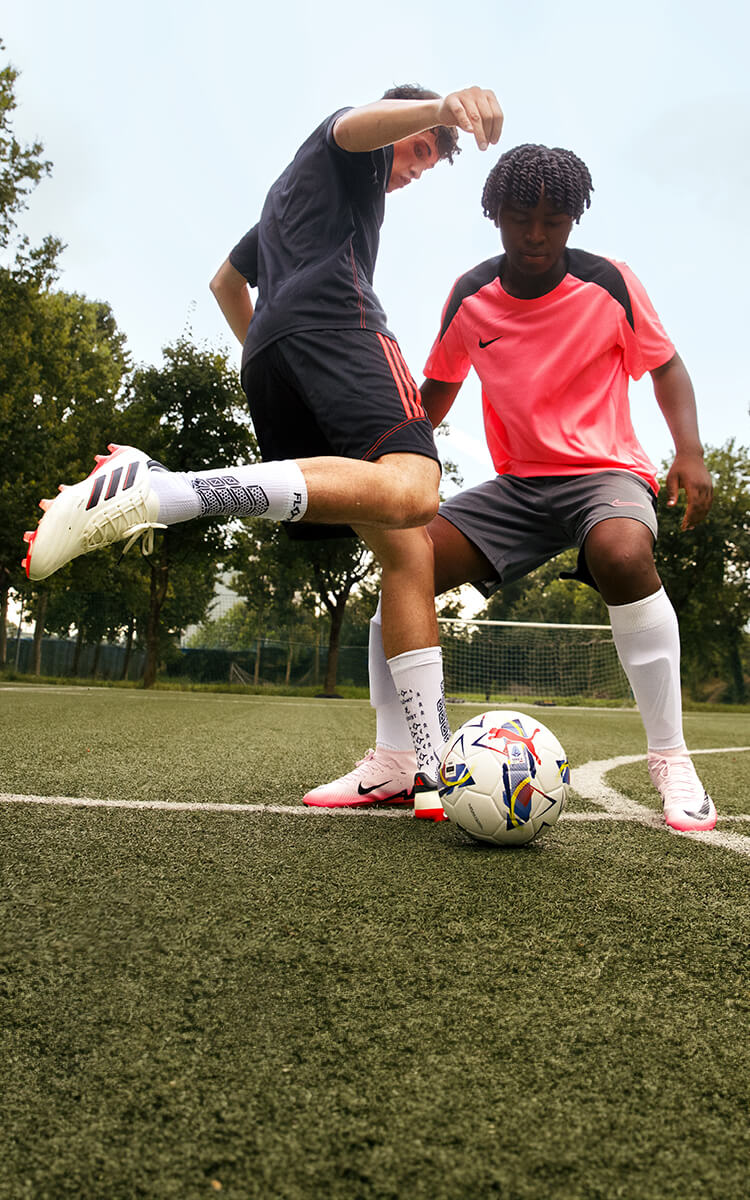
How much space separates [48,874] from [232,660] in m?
26.3

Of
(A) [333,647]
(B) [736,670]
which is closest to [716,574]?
(B) [736,670]

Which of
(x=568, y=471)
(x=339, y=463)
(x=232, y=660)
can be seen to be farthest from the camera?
(x=232, y=660)

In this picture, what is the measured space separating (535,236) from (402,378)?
1111 millimetres

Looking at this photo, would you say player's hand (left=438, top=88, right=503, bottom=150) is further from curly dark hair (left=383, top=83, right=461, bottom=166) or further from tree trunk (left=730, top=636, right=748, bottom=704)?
tree trunk (left=730, top=636, right=748, bottom=704)

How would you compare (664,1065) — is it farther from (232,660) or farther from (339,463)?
(232,660)

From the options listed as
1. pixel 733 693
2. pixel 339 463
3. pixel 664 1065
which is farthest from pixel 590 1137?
pixel 733 693

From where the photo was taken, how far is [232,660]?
2769 cm

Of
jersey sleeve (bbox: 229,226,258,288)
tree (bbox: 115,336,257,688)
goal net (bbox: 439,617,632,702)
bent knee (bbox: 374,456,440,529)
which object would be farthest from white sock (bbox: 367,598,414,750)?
goal net (bbox: 439,617,632,702)

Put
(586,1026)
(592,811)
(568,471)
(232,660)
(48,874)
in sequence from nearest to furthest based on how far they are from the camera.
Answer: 1. (586,1026)
2. (48,874)
3. (592,811)
4. (568,471)
5. (232,660)

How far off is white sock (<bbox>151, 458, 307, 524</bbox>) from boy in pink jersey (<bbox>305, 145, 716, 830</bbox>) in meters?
1.12

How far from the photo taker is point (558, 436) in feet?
10.8

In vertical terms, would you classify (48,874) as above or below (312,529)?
below

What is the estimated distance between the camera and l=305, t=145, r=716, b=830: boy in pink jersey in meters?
2.94

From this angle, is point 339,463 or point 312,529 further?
point 312,529
